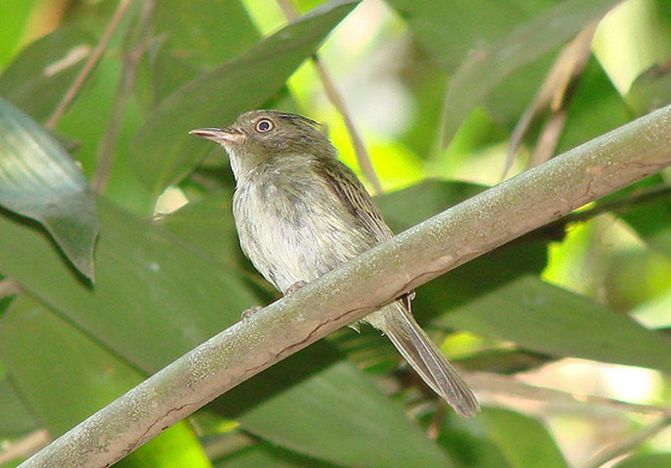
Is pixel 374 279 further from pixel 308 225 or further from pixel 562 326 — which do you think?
pixel 562 326

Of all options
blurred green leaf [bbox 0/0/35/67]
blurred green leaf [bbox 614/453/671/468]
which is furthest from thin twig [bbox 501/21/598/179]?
blurred green leaf [bbox 0/0/35/67]

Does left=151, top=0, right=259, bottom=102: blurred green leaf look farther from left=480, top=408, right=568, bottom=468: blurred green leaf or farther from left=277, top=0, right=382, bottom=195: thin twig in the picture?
left=480, top=408, right=568, bottom=468: blurred green leaf

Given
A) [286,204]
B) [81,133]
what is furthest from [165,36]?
[286,204]

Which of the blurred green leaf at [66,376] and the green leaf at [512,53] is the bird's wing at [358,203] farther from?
the blurred green leaf at [66,376]

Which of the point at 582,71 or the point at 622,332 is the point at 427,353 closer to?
the point at 622,332

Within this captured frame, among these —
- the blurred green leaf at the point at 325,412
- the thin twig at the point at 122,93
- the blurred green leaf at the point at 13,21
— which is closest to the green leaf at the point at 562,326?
the blurred green leaf at the point at 325,412
